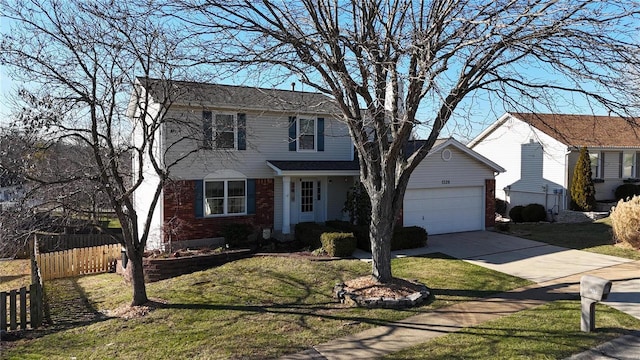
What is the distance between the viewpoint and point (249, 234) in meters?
15.8

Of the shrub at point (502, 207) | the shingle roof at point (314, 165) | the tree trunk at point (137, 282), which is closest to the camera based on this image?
the tree trunk at point (137, 282)

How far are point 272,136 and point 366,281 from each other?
8554 mm

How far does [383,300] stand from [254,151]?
30.4 ft

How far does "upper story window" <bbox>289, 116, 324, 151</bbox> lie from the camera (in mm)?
17225

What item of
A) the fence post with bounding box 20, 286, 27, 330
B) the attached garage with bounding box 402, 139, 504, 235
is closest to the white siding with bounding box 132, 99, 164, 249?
the fence post with bounding box 20, 286, 27, 330

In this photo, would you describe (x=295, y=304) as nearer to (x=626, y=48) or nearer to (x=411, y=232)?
(x=411, y=232)

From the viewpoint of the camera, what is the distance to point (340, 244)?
13258 mm

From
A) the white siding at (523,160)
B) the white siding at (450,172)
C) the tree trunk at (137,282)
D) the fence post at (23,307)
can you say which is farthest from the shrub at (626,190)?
the fence post at (23,307)

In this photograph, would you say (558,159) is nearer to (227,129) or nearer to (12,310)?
(227,129)

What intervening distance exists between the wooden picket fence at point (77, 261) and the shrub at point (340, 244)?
800 centimetres

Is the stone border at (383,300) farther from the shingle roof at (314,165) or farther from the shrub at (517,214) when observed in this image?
the shrub at (517,214)

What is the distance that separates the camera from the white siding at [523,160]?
891 inches

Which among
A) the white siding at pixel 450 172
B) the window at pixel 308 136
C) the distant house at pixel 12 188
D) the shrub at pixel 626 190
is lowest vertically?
the shrub at pixel 626 190

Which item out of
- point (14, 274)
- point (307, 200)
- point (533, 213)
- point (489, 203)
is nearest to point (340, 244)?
point (307, 200)
